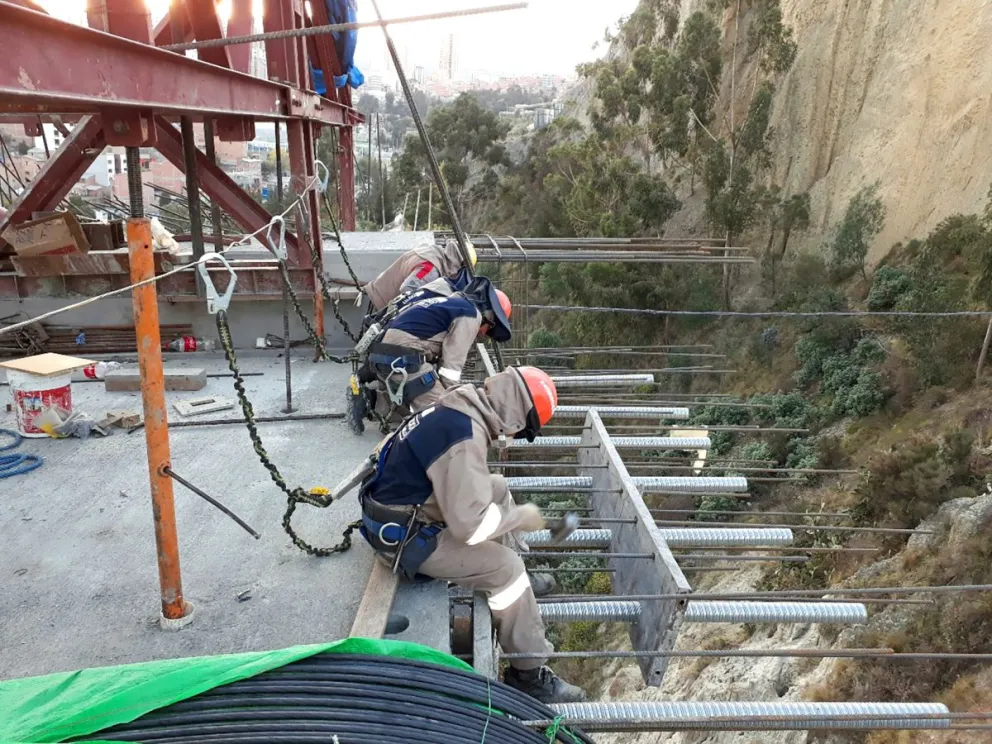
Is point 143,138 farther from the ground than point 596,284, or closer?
farther from the ground

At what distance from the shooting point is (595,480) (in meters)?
5.21

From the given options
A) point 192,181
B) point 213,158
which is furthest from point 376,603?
point 213,158

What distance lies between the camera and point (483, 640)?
3445 mm

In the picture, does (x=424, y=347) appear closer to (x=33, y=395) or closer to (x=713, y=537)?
(x=713, y=537)

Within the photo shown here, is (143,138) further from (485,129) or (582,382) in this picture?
(485,129)

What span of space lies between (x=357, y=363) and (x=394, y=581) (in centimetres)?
309

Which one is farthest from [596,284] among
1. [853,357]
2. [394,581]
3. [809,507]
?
[394,581]

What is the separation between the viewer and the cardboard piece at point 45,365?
5.78 m

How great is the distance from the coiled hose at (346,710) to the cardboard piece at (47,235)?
6.13m

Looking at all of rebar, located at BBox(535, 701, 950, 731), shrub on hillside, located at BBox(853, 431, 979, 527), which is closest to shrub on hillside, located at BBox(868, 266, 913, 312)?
shrub on hillside, located at BBox(853, 431, 979, 527)

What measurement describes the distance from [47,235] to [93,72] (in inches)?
205

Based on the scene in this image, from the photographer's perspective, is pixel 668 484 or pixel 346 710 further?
Result: pixel 668 484

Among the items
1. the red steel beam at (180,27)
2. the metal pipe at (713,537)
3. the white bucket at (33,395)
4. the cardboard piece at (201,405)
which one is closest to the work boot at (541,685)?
the metal pipe at (713,537)

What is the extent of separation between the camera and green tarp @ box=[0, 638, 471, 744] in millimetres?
2332
